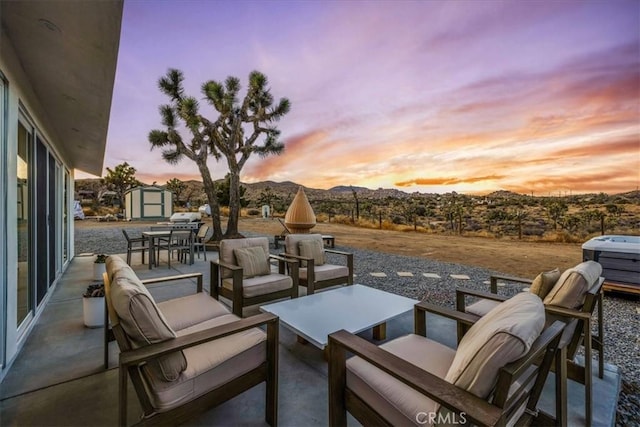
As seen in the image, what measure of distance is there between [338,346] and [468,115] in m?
8.02

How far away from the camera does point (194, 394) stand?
128 centimetres

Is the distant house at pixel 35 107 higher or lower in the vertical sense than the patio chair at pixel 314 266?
higher

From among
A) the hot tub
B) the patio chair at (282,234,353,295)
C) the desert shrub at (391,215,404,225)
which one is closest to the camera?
the patio chair at (282,234,353,295)

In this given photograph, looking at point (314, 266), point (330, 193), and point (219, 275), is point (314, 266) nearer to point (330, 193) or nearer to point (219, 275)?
point (219, 275)

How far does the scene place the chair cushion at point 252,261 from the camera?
308 cm

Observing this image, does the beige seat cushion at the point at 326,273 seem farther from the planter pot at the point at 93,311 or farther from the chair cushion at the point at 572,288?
the chair cushion at the point at 572,288

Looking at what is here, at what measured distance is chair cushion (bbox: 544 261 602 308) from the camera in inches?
63.8

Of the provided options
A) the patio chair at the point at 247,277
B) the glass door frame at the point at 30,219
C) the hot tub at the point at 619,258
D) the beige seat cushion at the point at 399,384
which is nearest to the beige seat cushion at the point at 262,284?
the patio chair at the point at 247,277

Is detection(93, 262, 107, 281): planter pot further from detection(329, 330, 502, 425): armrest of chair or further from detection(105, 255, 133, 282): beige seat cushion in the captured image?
detection(329, 330, 502, 425): armrest of chair

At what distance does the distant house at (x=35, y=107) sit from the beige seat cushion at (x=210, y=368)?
68.2 inches

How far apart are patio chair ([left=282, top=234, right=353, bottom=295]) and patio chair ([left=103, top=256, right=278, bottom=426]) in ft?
5.53

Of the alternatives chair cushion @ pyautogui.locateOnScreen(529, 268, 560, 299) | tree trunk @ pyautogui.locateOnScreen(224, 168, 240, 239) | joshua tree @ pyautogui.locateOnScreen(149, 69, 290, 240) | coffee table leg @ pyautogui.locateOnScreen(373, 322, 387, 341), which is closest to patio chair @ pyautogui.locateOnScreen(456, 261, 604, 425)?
chair cushion @ pyautogui.locateOnScreen(529, 268, 560, 299)

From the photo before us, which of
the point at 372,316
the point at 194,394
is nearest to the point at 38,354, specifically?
the point at 194,394

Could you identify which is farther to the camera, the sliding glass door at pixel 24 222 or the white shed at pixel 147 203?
the white shed at pixel 147 203
